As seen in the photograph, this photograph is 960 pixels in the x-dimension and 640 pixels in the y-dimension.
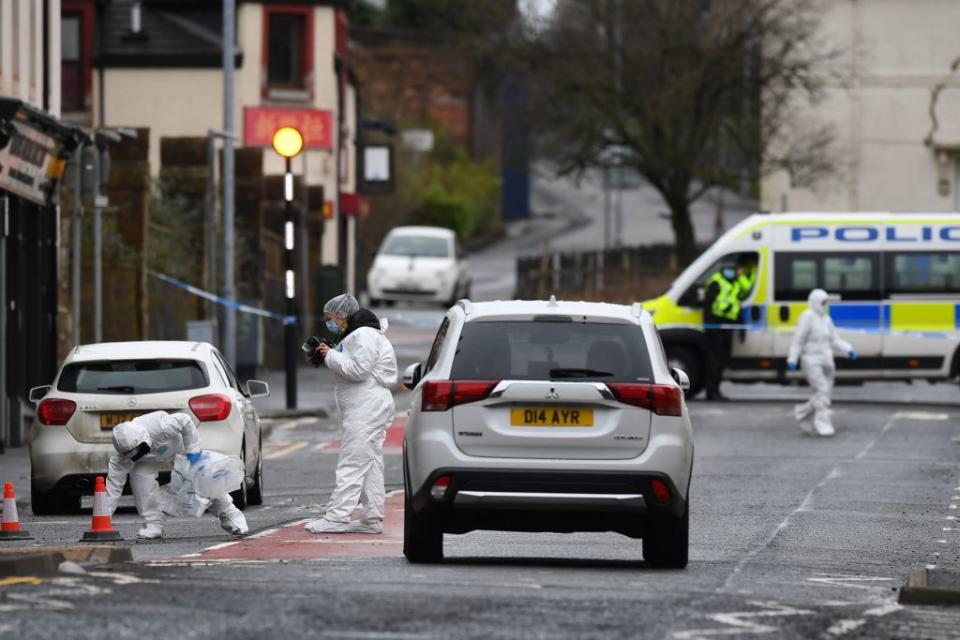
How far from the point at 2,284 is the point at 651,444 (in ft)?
46.9

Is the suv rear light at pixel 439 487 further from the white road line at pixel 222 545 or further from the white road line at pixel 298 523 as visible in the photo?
the white road line at pixel 298 523

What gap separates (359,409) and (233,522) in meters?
1.13

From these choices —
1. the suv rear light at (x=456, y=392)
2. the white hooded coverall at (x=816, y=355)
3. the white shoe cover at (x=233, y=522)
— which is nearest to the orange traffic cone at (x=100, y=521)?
the white shoe cover at (x=233, y=522)

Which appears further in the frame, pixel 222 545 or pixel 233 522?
pixel 233 522

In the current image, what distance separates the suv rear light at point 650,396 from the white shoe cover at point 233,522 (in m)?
3.40

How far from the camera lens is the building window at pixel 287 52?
51.8m

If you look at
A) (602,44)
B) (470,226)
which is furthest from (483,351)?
(470,226)

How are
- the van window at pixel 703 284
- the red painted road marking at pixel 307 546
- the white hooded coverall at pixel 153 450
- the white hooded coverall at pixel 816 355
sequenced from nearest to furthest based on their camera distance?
the red painted road marking at pixel 307 546 < the white hooded coverall at pixel 153 450 < the white hooded coverall at pixel 816 355 < the van window at pixel 703 284

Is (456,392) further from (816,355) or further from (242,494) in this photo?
(816,355)

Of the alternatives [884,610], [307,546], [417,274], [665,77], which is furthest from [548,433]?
[665,77]

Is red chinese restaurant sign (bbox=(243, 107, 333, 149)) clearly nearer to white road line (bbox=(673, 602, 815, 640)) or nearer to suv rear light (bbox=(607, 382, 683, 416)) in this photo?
suv rear light (bbox=(607, 382, 683, 416))

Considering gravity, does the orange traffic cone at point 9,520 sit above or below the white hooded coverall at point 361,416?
below

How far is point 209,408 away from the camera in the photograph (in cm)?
1802

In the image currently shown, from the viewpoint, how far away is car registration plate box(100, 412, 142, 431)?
1806 cm
